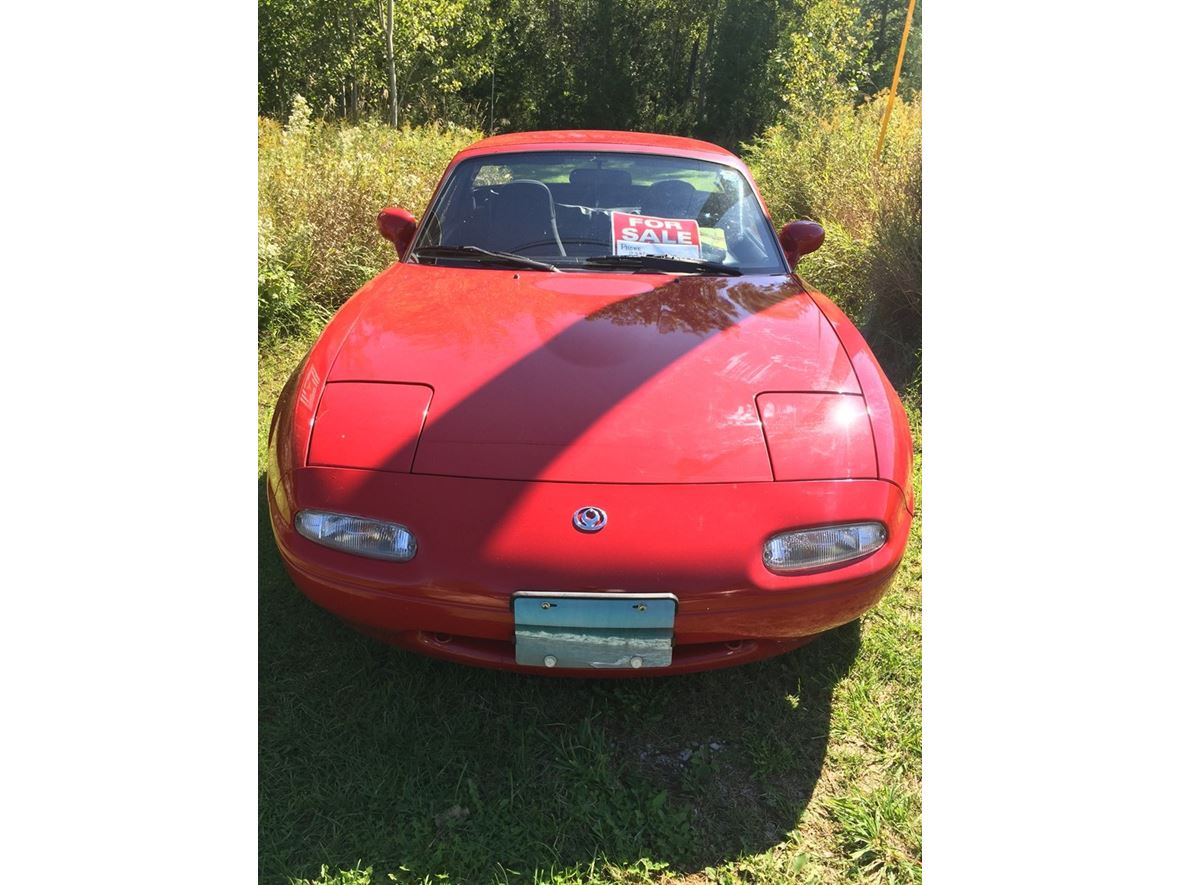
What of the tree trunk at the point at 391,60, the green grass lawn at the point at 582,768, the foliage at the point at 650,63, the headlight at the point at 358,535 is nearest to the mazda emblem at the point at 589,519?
the headlight at the point at 358,535

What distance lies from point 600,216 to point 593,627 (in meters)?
1.80

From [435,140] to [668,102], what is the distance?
12.1m

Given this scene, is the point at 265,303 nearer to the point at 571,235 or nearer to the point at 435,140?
the point at 571,235

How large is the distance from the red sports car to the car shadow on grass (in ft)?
0.91

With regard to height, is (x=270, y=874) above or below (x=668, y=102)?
below

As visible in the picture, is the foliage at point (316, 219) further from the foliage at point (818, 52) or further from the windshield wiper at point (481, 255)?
the foliage at point (818, 52)

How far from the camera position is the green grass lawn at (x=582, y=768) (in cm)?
165

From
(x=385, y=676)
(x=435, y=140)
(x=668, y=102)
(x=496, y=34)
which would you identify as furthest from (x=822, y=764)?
(x=668, y=102)

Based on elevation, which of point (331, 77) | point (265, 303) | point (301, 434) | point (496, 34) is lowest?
point (265, 303)

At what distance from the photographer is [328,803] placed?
5.75 feet

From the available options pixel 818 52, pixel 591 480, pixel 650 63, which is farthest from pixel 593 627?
pixel 650 63

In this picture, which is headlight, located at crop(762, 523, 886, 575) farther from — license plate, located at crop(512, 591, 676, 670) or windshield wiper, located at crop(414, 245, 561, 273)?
windshield wiper, located at crop(414, 245, 561, 273)

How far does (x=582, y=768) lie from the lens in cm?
183

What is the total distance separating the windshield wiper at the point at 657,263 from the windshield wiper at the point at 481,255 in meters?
0.17
